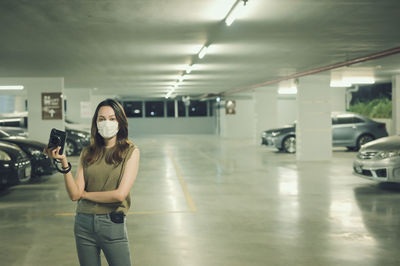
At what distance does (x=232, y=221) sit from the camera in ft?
22.4

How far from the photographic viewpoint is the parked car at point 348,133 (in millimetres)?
18719

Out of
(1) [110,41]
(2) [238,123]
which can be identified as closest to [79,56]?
(1) [110,41]

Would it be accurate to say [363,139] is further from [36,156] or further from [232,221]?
[232,221]

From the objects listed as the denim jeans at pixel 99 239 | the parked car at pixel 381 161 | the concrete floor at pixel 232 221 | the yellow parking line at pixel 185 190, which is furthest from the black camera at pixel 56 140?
the parked car at pixel 381 161

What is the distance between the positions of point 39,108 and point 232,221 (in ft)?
36.7

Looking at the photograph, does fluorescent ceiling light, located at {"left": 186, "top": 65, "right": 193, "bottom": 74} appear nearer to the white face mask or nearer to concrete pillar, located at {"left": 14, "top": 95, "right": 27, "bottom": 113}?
the white face mask

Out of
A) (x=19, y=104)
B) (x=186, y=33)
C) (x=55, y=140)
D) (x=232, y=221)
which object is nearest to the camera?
(x=55, y=140)

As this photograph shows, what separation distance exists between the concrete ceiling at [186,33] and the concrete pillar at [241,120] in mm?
18146

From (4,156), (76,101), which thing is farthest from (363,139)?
(76,101)

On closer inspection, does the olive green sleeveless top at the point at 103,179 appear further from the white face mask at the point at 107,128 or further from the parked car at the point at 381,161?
the parked car at the point at 381,161

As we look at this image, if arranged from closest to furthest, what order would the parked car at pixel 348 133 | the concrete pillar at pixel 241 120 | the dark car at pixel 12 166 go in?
the dark car at pixel 12 166
the parked car at pixel 348 133
the concrete pillar at pixel 241 120

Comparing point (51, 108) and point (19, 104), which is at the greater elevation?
point (19, 104)

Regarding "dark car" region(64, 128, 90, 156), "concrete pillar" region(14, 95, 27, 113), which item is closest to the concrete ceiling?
"dark car" region(64, 128, 90, 156)

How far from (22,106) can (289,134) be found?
20989 mm
